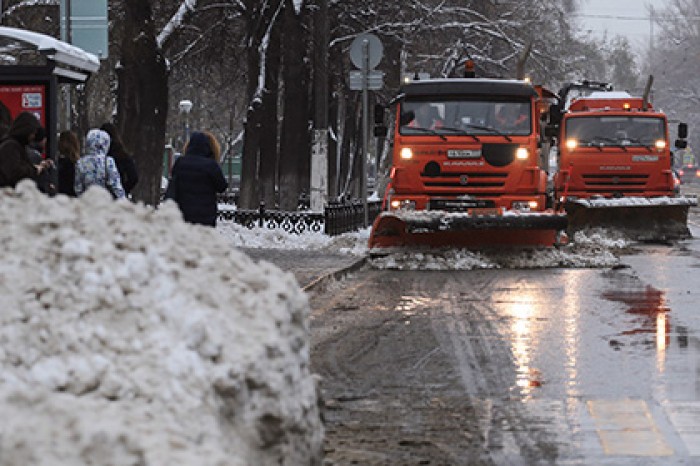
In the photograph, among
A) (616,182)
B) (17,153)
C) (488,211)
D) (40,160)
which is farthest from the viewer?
(616,182)

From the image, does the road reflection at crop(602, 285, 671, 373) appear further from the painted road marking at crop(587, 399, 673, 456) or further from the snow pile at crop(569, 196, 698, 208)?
the snow pile at crop(569, 196, 698, 208)

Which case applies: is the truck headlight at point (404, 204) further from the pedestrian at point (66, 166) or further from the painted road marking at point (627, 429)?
the painted road marking at point (627, 429)

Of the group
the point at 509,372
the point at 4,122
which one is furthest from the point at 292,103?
the point at 509,372

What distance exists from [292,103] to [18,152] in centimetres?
1966

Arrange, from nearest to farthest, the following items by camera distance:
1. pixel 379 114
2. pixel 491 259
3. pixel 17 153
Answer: pixel 17 153, pixel 491 259, pixel 379 114

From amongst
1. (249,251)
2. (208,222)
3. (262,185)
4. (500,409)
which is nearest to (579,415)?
(500,409)

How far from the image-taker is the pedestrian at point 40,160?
11.9 meters

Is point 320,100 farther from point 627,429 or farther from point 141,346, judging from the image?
point 141,346

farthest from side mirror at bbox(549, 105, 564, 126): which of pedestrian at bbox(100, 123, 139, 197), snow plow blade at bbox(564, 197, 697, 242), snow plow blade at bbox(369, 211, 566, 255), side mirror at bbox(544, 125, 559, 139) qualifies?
pedestrian at bbox(100, 123, 139, 197)

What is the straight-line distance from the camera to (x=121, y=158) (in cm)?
1408

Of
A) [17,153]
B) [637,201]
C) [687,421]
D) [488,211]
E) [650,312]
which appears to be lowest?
[650,312]

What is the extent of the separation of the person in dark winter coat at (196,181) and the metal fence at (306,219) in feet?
41.8

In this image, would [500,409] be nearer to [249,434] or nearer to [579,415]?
[579,415]

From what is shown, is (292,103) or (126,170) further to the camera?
(292,103)
